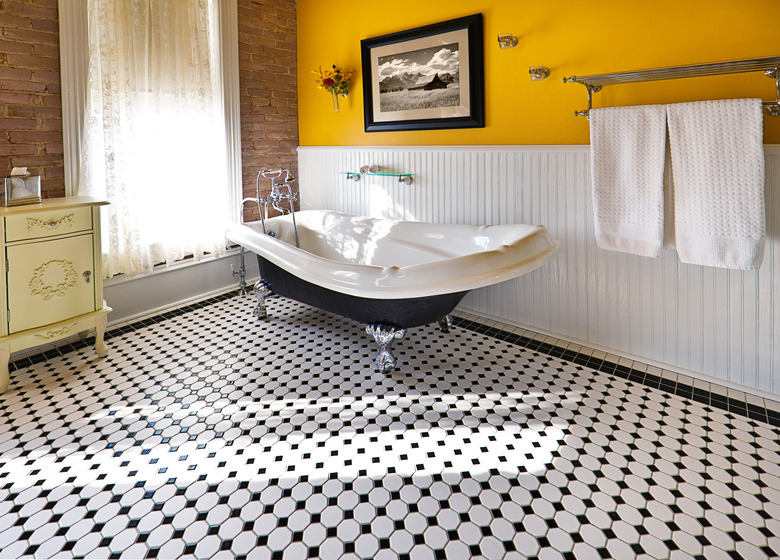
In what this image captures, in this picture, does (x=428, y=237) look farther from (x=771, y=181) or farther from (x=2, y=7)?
(x=2, y=7)

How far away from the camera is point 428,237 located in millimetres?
3307

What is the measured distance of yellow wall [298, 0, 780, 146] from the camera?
7.59 ft

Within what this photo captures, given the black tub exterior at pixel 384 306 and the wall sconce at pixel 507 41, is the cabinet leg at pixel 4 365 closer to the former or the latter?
the black tub exterior at pixel 384 306

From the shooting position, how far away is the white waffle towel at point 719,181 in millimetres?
2148

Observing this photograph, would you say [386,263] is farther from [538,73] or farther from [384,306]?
[538,73]

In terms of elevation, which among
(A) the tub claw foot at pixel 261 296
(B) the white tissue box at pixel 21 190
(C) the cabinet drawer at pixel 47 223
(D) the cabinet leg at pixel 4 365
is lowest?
(D) the cabinet leg at pixel 4 365

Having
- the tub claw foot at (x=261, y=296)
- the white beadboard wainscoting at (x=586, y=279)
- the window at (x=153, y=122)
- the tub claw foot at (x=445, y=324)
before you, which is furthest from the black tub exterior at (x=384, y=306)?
the window at (x=153, y=122)

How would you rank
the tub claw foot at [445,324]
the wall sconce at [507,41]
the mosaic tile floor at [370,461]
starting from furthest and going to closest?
the tub claw foot at [445,324] < the wall sconce at [507,41] < the mosaic tile floor at [370,461]

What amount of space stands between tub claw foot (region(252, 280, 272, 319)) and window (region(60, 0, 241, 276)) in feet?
2.50

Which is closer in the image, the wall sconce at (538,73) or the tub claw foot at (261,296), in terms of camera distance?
the wall sconce at (538,73)

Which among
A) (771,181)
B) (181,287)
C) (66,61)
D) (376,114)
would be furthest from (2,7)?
(771,181)

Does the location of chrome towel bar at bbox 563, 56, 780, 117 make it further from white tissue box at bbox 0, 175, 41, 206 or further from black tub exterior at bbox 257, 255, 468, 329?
white tissue box at bbox 0, 175, 41, 206

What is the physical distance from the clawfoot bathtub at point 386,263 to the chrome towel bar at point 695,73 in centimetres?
83

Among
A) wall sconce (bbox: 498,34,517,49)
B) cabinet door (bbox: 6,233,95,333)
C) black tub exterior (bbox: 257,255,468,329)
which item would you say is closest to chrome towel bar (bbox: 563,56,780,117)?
wall sconce (bbox: 498,34,517,49)
